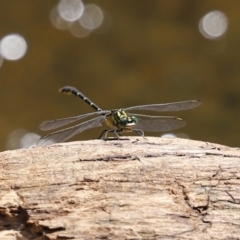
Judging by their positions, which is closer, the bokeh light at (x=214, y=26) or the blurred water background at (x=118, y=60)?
the blurred water background at (x=118, y=60)

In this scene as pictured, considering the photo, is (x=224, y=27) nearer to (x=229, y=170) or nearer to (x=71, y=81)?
(x=71, y=81)

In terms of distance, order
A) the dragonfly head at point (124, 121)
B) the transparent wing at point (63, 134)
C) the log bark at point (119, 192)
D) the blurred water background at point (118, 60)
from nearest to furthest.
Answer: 1. the log bark at point (119, 192)
2. the transparent wing at point (63, 134)
3. the dragonfly head at point (124, 121)
4. the blurred water background at point (118, 60)

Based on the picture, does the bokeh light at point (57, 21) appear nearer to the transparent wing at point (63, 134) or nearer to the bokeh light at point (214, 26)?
the bokeh light at point (214, 26)

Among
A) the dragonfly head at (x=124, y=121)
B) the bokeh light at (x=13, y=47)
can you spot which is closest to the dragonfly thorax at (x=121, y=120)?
the dragonfly head at (x=124, y=121)

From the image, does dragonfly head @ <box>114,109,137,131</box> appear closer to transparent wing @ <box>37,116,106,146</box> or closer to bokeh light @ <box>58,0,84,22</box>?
transparent wing @ <box>37,116,106,146</box>

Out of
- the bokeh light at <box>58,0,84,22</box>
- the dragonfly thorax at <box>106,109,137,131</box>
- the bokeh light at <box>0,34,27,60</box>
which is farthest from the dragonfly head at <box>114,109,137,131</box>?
the bokeh light at <box>58,0,84,22</box>
